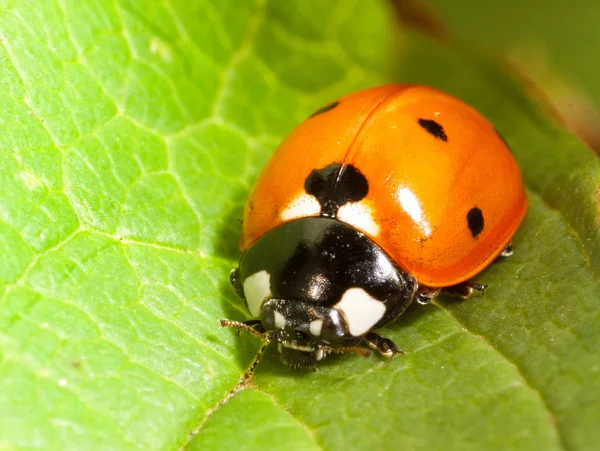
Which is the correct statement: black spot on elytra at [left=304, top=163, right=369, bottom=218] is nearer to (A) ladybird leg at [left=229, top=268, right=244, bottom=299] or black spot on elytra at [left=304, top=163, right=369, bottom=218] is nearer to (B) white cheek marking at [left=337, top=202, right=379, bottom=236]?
(B) white cheek marking at [left=337, top=202, right=379, bottom=236]

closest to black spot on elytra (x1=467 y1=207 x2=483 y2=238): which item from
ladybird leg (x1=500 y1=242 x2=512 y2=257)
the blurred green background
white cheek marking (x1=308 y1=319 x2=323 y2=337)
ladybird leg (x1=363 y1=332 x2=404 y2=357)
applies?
ladybird leg (x1=500 y1=242 x2=512 y2=257)

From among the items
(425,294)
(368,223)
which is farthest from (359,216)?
(425,294)

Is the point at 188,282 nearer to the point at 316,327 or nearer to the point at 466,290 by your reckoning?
the point at 316,327

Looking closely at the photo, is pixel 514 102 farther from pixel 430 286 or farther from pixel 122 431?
pixel 122 431

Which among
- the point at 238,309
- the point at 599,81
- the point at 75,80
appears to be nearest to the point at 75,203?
the point at 75,80

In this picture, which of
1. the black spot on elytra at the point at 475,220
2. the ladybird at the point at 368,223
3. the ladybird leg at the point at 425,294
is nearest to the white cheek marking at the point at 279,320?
the ladybird at the point at 368,223

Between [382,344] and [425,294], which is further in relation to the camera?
[425,294]
